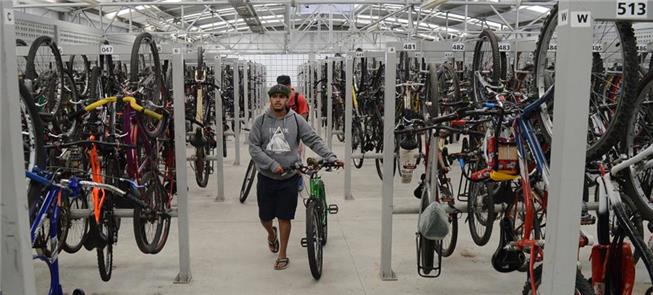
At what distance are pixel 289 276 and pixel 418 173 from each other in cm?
456

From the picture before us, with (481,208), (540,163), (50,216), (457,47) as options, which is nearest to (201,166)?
(457,47)

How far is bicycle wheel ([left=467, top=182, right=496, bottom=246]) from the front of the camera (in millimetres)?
3682

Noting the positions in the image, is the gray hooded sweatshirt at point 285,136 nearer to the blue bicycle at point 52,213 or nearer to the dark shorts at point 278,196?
the dark shorts at point 278,196

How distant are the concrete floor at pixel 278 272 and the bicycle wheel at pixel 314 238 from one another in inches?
4.7

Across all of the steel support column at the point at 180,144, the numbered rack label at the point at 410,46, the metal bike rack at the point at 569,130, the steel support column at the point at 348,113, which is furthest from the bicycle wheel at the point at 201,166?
the metal bike rack at the point at 569,130

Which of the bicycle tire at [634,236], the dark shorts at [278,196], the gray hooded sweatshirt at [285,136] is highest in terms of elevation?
the gray hooded sweatshirt at [285,136]

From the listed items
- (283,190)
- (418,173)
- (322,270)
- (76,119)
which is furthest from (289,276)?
(418,173)

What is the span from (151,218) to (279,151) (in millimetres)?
1075

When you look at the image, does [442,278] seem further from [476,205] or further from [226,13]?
[226,13]

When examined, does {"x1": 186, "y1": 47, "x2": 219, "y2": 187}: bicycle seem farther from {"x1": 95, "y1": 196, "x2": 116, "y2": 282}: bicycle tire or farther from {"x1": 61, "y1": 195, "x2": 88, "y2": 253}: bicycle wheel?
{"x1": 95, "y1": 196, "x2": 116, "y2": 282}: bicycle tire

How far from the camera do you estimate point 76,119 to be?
3836mm

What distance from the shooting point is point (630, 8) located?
154 cm

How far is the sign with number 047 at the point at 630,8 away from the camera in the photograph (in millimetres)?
1530

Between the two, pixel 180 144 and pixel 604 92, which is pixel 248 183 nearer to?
pixel 180 144
